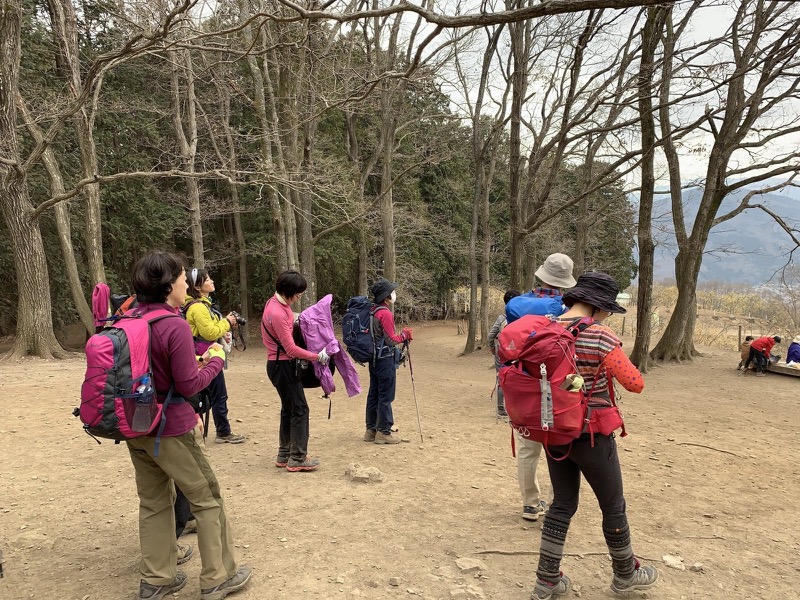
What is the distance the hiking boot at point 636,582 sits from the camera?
287 centimetres

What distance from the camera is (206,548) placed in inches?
106

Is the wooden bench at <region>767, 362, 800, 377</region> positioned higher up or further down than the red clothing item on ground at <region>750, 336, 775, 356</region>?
further down

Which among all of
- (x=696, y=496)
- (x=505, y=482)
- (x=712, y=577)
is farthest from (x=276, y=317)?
(x=696, y=496)

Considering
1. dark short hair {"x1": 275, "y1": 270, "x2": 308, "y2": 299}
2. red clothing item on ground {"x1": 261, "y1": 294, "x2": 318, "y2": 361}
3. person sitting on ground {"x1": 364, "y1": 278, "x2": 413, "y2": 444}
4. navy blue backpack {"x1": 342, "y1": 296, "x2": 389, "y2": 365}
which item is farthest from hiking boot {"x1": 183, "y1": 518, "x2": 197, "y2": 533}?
person sitting on ground {"x1": 364, "y1": 278, "x2": 413, "y2": 444}

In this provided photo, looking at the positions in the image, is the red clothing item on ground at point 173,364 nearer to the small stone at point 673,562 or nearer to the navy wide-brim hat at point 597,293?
the navy wide-brim hat at point 597,293

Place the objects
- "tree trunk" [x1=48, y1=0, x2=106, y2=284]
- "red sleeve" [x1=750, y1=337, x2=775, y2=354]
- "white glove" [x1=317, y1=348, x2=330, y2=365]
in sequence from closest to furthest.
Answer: "white glove" [x1=317, y1=348, x2=330, y2=365] < "red sleeve" [x1=750, y1=337, x2=775, y2=354] < "tree trunk" [x1=48, y1=0, x2=106, y2=284]

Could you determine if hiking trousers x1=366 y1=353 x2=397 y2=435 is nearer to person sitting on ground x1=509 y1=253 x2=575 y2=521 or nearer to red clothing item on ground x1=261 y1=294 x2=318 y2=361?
red clothing item on ground x1=261 y1=294 x2=318 y2=361

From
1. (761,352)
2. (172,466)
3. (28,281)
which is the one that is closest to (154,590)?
(172,466)

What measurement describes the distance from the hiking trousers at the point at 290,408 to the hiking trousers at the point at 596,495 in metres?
2.47

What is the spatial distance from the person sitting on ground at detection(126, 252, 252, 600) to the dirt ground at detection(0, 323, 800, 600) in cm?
21

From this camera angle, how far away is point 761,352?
1215cm

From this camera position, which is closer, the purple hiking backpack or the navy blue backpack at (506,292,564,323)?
the purple hiking backpack

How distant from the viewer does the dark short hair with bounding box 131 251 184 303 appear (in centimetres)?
254

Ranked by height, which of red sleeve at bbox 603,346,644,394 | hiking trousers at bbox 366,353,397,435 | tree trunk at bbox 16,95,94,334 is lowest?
hiking trousers at bbox 366,353,397,435
